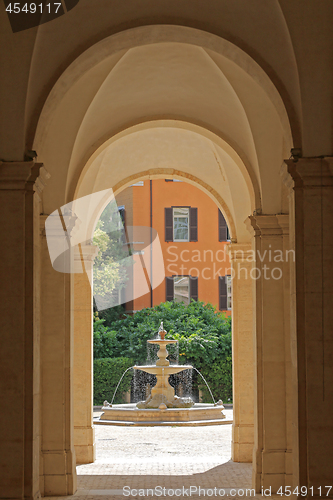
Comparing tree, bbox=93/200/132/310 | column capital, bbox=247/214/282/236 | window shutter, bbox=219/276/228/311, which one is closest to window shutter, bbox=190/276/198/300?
window shutter, bbox=219/276/228/311

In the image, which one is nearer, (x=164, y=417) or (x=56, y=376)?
(x=56, y=376)

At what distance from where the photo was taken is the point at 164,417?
16.8 m

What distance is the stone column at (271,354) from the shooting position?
9.41 meters

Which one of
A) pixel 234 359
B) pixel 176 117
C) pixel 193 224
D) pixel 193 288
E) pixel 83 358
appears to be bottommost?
pixel 234 359

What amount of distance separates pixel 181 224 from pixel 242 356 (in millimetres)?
15959

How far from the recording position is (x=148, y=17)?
277 inches

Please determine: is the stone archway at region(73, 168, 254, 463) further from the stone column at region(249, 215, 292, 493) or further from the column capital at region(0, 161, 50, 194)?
the column capital at region(0, 161, 50, 194)

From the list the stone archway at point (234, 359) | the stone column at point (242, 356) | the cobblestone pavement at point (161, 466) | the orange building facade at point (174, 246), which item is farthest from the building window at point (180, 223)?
the stone column at point (242, 356)

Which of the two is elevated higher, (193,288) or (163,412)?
(193,288)

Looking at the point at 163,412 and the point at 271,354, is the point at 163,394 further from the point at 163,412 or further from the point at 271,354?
the point at 271,354

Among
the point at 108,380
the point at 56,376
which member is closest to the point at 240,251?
the point at 56,376

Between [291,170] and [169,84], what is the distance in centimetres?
417

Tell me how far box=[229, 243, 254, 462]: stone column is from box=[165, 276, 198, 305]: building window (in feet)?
46.6

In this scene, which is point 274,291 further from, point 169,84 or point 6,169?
point 6,169
